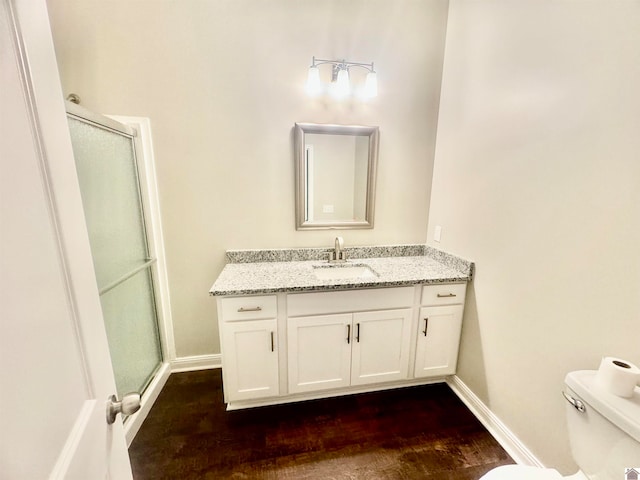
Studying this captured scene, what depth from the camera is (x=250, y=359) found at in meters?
1.63

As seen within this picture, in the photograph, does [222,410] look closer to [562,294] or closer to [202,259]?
[202,259]

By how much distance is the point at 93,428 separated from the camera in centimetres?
56

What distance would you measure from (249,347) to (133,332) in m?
0.71

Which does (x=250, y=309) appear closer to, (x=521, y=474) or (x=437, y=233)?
(x=521, y=474)

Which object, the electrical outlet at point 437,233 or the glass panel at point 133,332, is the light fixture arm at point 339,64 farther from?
the glass panel at point 133,332

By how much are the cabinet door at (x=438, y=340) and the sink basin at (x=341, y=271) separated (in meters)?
0.47

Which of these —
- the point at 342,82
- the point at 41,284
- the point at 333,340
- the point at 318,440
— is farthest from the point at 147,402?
the point at 342,82

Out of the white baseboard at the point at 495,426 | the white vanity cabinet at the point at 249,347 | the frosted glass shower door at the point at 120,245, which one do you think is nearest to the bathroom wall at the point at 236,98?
the frosted glass shower door at the point at 120,245

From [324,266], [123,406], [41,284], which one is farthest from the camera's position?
[324,266]

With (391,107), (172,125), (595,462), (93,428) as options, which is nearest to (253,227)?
(172,125)

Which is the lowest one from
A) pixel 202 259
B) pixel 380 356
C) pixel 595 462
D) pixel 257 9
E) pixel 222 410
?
pixel 222 410

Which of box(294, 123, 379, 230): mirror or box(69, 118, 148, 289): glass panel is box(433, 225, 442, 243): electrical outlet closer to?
box(294, 123, 379, 230): mirror

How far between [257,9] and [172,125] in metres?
0.88

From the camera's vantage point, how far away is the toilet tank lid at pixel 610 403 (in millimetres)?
812
